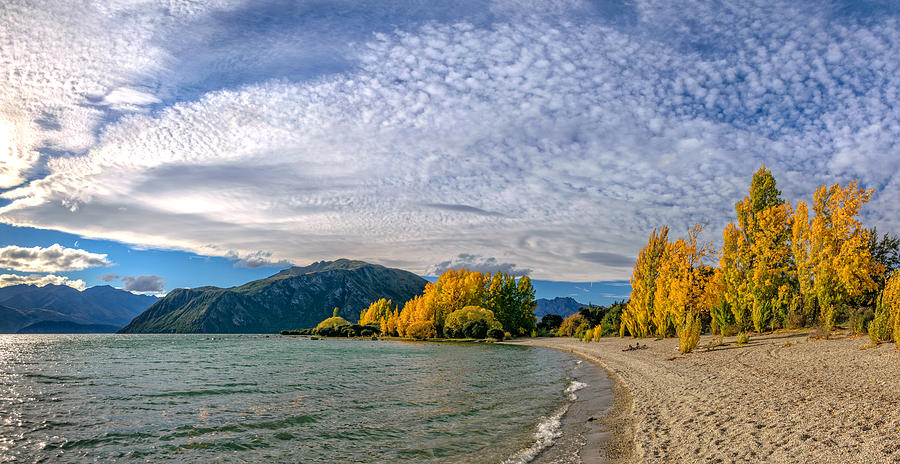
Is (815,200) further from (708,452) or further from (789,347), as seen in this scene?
(708,452)

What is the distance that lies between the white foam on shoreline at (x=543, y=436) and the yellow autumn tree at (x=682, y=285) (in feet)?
108

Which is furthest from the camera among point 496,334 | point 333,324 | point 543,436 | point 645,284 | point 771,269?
point 333,324

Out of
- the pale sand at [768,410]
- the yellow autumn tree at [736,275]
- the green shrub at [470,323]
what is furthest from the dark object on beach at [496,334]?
the pale sand at [768,410]

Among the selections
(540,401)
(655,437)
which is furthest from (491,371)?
(655,437)

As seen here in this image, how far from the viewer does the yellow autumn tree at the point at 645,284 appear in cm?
5759

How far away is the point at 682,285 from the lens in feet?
160

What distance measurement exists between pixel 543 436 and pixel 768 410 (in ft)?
23.6

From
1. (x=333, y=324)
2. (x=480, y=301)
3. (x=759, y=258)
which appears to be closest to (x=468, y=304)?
(x=480, y=301)

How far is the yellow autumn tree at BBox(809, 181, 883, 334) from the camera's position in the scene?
3459 centimetres

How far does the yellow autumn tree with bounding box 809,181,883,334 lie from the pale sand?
9.79 meters

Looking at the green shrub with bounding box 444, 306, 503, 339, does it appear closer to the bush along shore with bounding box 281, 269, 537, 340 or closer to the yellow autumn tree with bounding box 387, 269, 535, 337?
A: the bush along shore with bounding box 281, 269, 537, 340

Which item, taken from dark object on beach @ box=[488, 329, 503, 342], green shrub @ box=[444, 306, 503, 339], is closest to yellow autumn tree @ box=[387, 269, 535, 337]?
green shrub @ box=[444, 306, 503, 339]

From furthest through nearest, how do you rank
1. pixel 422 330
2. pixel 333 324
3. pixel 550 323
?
pixel 333 324, pixel 550 323, pixel 422 330

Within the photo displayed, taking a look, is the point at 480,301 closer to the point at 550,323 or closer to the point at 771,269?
the point at 550,323
